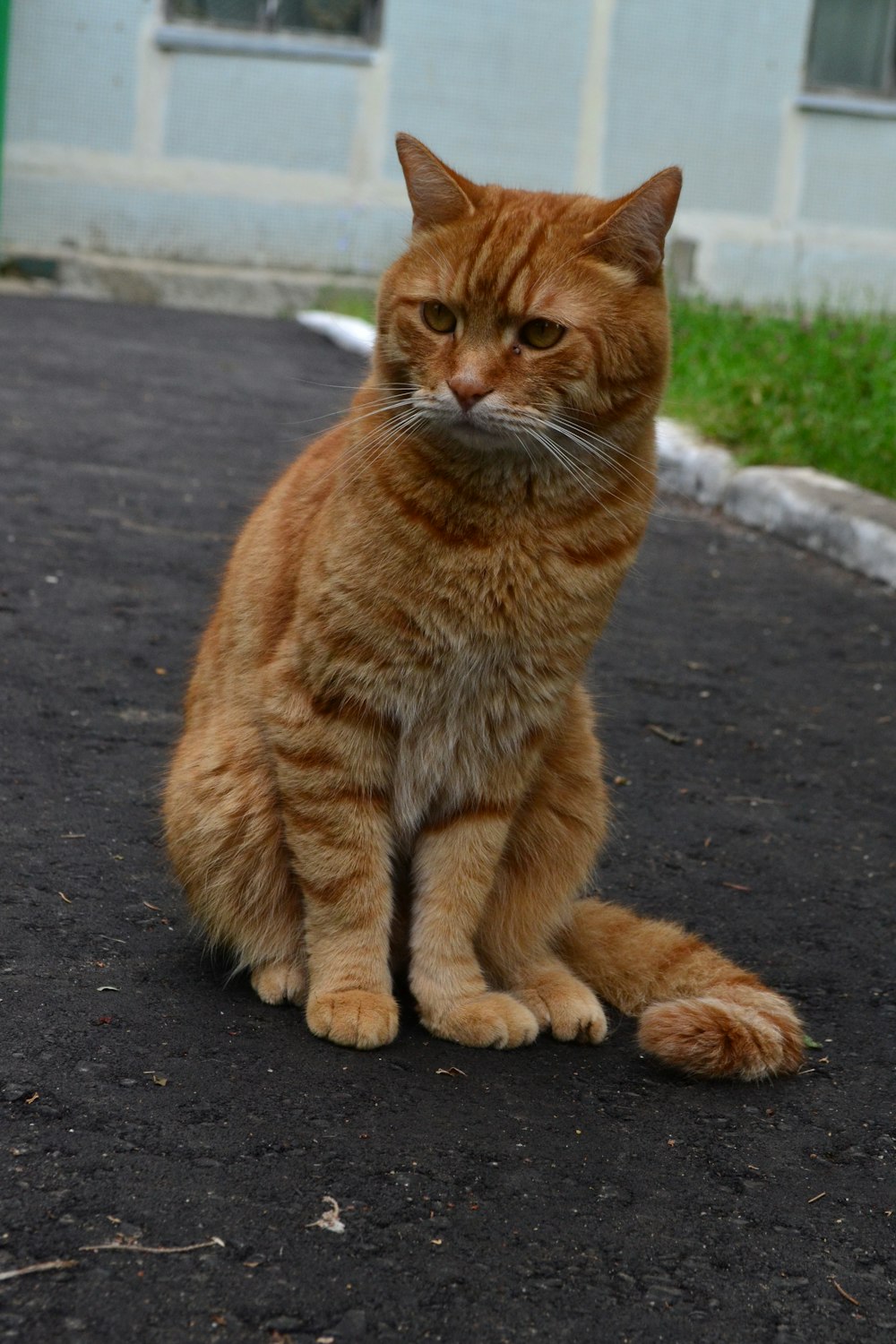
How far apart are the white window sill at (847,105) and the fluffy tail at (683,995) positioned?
1258cm

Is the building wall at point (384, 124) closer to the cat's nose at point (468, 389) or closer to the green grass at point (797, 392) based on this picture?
the green grass at point (797, 392)

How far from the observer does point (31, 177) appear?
520 inches

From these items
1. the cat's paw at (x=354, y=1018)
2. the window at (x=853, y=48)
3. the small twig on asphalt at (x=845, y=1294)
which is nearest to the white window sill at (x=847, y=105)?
the window at (x=853, y=48)

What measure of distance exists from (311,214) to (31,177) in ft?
8.22

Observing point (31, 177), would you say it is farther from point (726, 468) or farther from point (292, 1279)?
point (292, 1279)

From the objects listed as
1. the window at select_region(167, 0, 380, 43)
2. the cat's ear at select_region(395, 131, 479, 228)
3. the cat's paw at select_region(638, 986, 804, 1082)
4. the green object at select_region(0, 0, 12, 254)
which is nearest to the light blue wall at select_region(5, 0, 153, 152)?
the green object at select_region(0, 0, 12, 254)

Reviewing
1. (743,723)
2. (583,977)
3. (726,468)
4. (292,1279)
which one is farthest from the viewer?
(726,468)

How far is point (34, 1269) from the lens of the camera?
→ 1.77 metres

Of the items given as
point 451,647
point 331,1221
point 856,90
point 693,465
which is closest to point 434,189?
point 451,647

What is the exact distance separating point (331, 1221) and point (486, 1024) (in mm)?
696

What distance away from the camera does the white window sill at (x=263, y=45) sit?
1302cm

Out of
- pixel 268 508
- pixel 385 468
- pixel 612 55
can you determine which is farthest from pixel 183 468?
pixel 612 55

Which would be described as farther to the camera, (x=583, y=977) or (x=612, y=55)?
(x=612, y=55)

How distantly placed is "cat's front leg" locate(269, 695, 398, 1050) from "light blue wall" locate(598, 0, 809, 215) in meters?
12.1
